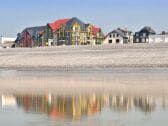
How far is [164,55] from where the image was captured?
51781 millimetres

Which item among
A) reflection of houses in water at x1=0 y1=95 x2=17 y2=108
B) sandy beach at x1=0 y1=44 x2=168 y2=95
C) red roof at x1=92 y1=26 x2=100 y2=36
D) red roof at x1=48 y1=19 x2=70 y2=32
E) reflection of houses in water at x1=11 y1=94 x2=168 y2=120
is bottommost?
reflection of houses in water at x1=0 y1=95 x2=17 y2=108

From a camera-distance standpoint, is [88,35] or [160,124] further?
[88,35]

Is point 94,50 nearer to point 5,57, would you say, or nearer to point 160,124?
point 5,57

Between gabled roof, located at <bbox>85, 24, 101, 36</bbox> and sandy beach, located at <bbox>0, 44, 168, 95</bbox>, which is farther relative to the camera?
gabled roof, located at <bbox>85, 24, 101, 36</bbox>

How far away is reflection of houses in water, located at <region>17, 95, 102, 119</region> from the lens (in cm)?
1847

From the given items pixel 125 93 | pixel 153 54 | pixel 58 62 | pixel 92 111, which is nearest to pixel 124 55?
pixel 153 54

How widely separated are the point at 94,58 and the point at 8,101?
110ft

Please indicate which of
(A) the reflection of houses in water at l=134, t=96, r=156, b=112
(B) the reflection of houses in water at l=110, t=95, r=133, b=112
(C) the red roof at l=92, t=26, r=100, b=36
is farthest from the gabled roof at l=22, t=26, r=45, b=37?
(A) the reflection of houses in water at l=134, t=96, r=156, b=112

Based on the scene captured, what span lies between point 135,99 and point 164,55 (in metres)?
30.2

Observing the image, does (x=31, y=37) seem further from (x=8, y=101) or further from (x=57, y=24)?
(x=8, y=101)

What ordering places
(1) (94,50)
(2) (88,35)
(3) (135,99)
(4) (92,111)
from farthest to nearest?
(2) (88,35) → (1) (94,50) → (3) (135,99) → (4) (92,111)

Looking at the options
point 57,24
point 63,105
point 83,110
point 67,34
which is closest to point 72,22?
point 67,34

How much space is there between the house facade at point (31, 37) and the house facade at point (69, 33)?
2853 mm

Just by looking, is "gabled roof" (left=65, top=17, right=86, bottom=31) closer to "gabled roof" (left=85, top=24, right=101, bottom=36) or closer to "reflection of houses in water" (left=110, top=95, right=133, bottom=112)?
"gabled roof" (left=85, top=24, right=101, bottom=36)
